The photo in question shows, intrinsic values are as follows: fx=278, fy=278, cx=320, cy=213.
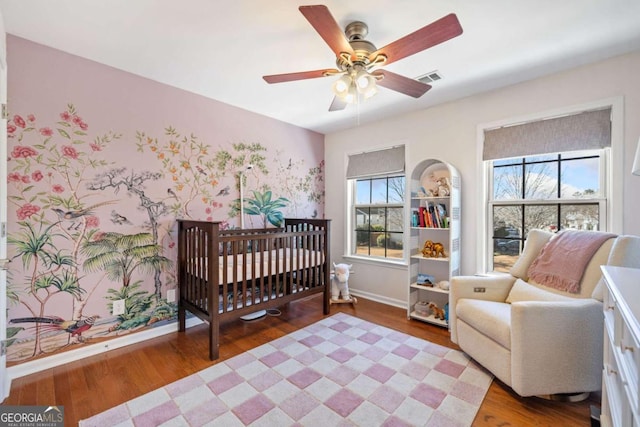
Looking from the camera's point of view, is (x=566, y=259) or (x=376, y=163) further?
(x=376, y=163)

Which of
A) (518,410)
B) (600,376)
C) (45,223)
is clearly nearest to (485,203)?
(600,376)

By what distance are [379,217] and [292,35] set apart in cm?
235

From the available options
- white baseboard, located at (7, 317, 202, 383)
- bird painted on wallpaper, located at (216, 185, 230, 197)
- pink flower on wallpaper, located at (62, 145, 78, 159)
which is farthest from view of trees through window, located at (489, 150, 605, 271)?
pink flower on wallpaper, located at (62, 145, 78, 159)

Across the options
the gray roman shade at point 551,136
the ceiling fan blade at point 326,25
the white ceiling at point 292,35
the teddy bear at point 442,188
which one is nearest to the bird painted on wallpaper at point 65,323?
the white ceiling at point 292,35

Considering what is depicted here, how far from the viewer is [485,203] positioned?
269 cm

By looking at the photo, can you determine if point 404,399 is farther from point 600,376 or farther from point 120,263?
point 120,263

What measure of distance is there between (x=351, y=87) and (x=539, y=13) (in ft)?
3.68

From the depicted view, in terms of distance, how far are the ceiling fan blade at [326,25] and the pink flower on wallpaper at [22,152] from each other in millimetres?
2064

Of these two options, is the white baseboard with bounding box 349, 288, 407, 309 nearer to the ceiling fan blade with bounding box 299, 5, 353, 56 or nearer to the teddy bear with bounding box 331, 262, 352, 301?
the teddy bear with bounding box 331, 262, 352, 301

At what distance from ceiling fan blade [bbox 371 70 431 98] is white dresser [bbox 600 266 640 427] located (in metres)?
1.37

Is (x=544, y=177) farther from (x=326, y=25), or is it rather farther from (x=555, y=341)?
(x=326, y=25)

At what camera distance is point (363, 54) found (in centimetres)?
164

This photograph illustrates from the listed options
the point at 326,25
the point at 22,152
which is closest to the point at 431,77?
the point at 326,25

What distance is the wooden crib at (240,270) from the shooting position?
83.0 inches
